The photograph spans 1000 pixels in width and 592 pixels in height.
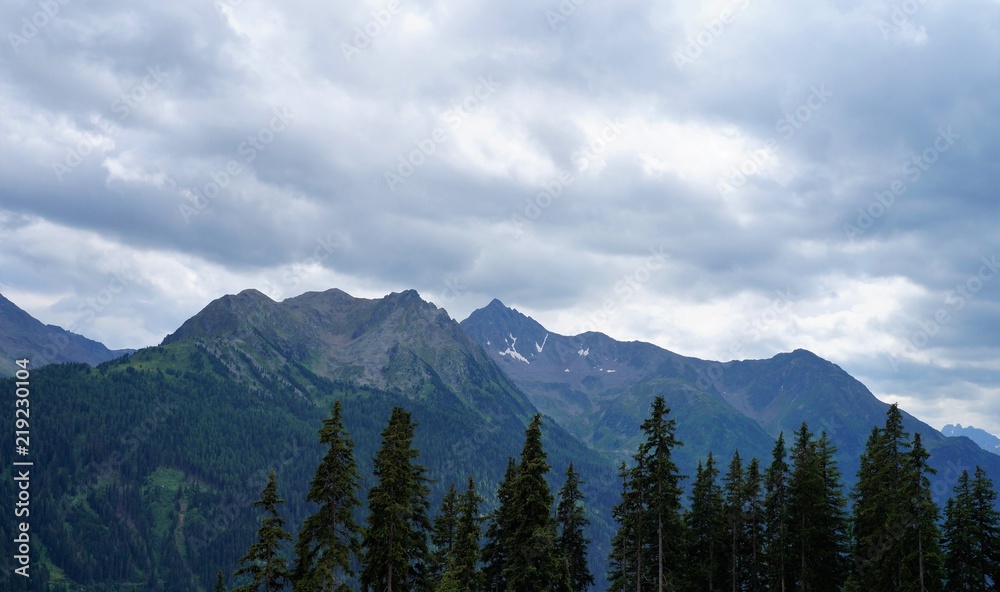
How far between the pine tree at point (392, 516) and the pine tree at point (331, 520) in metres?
2.36

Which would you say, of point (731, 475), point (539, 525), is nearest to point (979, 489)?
point (731, 475)

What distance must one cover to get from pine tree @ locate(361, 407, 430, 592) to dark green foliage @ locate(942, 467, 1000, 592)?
3356 centimetres

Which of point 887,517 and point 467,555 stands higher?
point 887,517

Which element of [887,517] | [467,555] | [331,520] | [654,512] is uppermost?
[887,517]

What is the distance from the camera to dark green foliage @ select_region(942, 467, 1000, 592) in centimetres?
4291

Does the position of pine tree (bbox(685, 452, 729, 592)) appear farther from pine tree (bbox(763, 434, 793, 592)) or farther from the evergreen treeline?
pine tree (bbox(763, 434, 793, 592))

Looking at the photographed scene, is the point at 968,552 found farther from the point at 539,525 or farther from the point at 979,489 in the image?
the point at 539,525

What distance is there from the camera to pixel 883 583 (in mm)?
42469

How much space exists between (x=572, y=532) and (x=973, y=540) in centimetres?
2606

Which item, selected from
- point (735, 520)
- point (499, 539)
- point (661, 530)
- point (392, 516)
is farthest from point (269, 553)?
→ point (735, 520)

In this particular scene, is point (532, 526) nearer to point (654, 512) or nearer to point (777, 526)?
point (654, 512)

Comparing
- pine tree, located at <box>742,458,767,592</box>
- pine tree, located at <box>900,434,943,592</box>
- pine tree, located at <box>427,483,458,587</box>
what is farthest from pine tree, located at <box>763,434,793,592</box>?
pine tree, located at <box>427,483,458,587</box>

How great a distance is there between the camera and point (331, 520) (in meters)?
35.3

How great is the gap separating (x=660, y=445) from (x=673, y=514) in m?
4.21
